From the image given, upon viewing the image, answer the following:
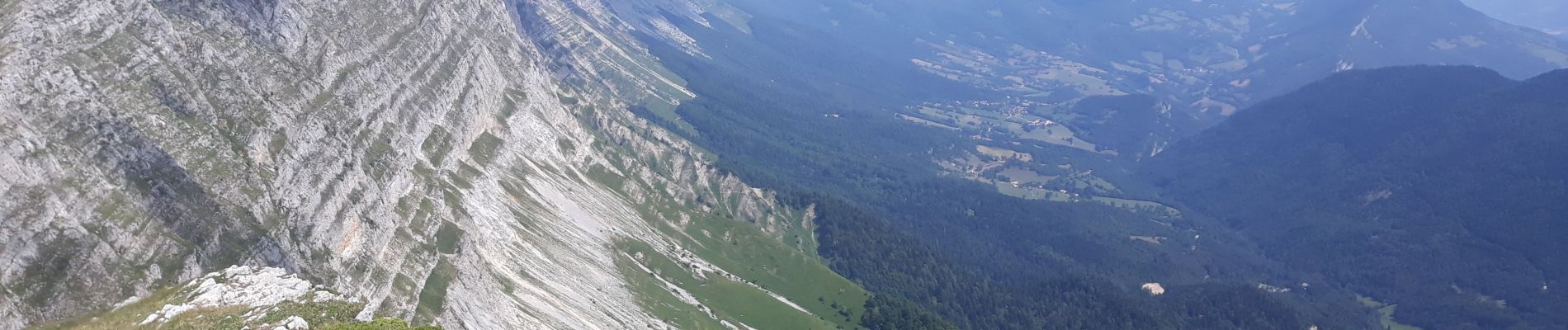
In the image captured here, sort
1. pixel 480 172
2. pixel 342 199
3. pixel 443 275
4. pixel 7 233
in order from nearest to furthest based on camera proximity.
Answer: pixel 7 233 → pixel 342 199 → pixel 443 275 → pixel 480 172

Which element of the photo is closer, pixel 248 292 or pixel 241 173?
pixel 248 292

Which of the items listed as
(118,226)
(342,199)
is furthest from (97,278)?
(342,199)

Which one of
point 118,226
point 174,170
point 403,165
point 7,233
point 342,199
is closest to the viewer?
point 7,233

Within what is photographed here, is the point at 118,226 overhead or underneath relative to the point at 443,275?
overhead

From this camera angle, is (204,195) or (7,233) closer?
(7,233)

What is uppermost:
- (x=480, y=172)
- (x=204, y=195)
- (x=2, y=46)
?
(x=2, y=46)

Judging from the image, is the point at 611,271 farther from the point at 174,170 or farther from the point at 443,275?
the point at 174,170

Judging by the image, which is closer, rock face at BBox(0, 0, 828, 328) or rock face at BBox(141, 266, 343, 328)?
rock face at BBox(141, 266, 343, 328)

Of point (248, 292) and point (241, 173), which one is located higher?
point (241, 173)

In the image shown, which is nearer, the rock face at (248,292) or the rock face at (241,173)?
the rock face at (248,292)
